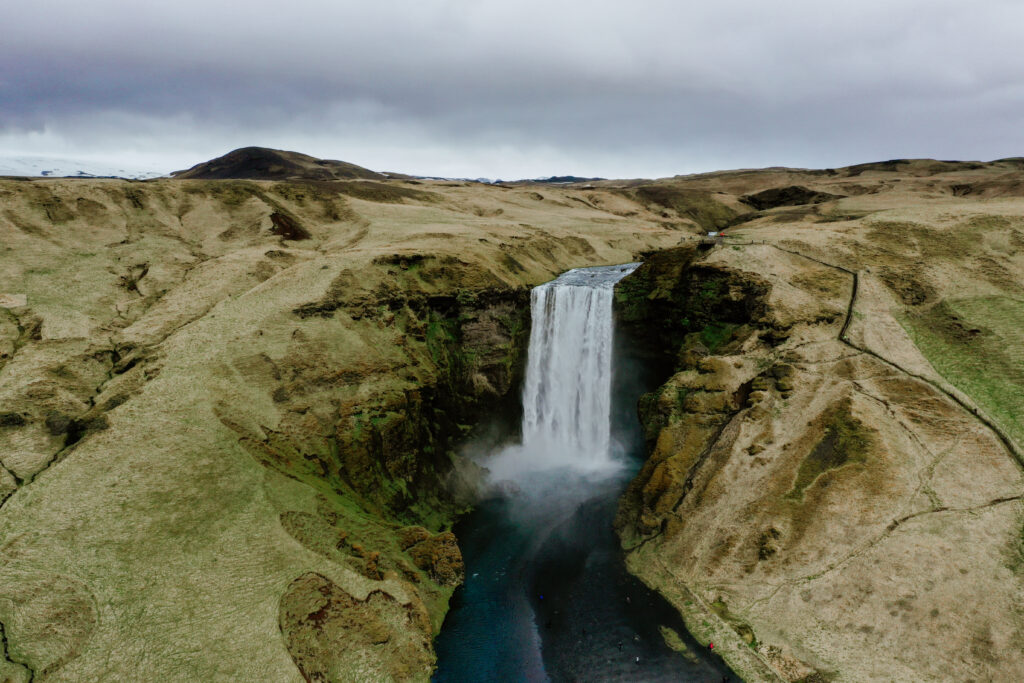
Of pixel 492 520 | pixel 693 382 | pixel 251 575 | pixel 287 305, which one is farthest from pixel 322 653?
pixel 693 382

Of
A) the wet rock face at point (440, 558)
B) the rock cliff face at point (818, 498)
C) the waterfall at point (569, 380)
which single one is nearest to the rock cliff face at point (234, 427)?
the wet rock face at point (440, 558)

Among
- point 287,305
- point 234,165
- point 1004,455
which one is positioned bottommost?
point 1004,455

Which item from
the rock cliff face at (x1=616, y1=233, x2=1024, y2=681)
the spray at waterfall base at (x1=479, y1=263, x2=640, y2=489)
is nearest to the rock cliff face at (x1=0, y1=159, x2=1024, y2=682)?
the rock cliff face at (x1=616, y1=233, x2=1024, y2=681)

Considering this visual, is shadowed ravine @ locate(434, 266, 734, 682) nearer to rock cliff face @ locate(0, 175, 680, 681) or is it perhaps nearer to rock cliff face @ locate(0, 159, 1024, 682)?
rock cliff face @ locate(0, 159, 1024, 682)

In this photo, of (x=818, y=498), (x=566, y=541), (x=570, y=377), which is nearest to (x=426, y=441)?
(x=566, y=541)

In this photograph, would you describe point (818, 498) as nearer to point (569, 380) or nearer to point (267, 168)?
point (569, 380)

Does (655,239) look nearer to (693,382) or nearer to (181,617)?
(693,382)
